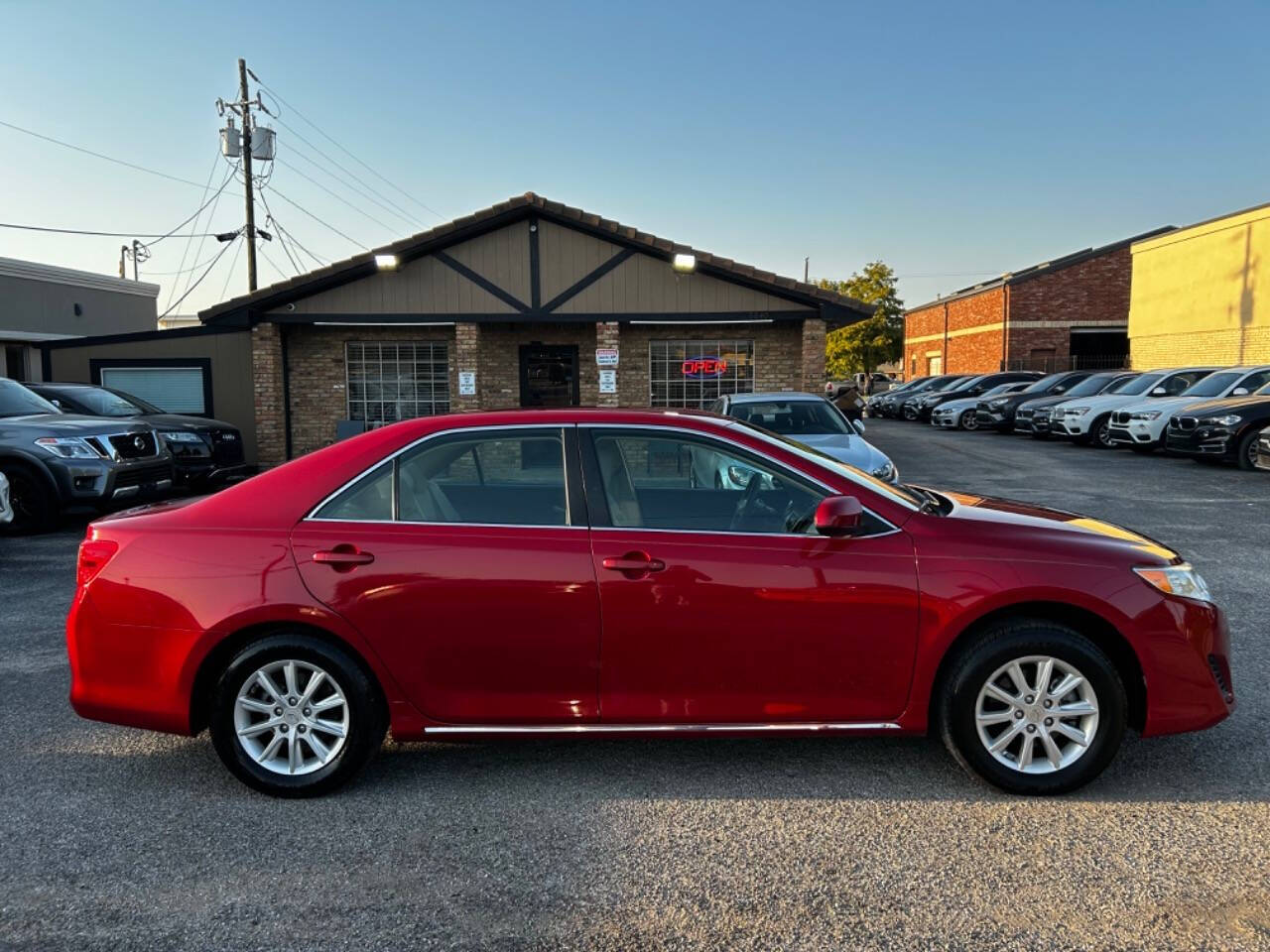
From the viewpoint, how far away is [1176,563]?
3756mm

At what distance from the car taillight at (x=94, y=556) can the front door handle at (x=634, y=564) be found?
6.78 ft

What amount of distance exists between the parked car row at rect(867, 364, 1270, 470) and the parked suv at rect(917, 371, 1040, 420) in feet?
0.16

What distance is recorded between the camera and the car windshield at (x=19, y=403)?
34.8 ft

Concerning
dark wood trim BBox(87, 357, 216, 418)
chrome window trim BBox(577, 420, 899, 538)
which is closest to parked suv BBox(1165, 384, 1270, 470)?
chrome window trim BBox(577, 420, 899, 538)

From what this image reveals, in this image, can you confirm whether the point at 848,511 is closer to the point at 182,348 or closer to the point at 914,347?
the point at 182,348

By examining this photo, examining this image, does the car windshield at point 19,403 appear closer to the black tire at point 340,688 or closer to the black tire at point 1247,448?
the black tire at point 340,688

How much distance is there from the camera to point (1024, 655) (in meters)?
3.58

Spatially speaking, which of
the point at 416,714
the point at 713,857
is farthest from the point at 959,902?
the point at 416,714

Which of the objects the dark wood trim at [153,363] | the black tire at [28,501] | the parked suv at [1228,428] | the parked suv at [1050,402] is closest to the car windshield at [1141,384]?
the parked suv at [1050,402]

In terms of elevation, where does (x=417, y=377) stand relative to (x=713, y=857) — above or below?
above

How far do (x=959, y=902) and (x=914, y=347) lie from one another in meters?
56.9

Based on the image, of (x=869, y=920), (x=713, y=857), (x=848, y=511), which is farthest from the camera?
(x=848, y=511)

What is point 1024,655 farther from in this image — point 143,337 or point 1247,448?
point 143,337

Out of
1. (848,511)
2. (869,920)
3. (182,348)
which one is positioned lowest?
(869,920)
